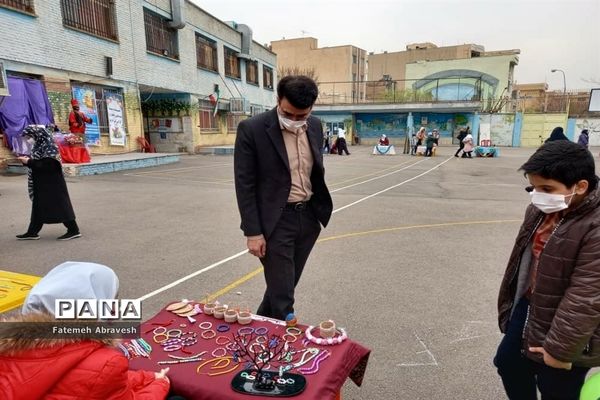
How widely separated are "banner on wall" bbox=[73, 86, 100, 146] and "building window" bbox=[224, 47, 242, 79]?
42.5 ft

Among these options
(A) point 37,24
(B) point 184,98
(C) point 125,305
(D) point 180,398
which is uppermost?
(A) point 37,24

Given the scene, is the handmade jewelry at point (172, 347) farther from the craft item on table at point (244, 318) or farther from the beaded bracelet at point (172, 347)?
the craft item on table at point (244, 318)

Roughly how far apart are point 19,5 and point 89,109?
4167 mm

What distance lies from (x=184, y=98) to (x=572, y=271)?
23683mm

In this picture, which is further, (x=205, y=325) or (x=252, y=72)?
(x=252, y=72)

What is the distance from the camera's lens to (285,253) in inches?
110

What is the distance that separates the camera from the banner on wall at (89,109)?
15539mm

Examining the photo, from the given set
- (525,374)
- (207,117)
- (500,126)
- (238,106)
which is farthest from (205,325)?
(500,126)

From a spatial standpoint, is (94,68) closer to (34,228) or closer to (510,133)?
(34,228)

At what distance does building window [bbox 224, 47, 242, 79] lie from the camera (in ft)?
91.3

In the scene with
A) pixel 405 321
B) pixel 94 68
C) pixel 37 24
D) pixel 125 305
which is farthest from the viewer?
pixel 94 68

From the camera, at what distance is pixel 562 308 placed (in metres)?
1.78

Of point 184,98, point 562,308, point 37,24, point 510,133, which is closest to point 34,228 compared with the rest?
point 562,308

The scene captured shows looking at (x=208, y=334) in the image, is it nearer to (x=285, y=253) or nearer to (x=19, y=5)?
(x=285, y=253)
